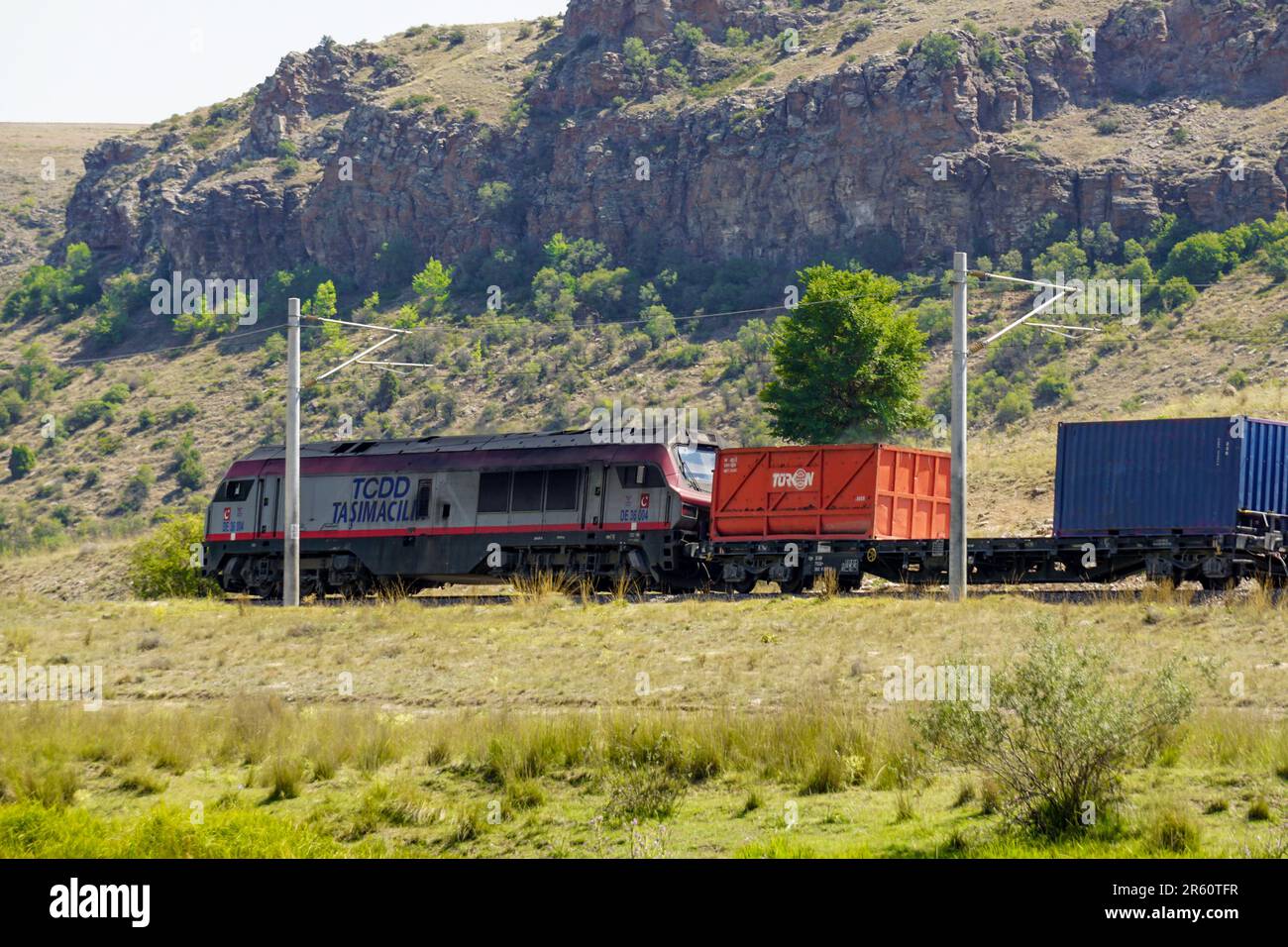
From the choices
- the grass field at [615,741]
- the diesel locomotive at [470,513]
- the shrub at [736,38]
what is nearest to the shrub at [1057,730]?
the grass field at [615,741]

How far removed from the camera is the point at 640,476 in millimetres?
37125

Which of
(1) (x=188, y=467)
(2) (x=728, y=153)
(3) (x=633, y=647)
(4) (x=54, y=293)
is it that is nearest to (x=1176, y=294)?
(2) (x=728, y=153)

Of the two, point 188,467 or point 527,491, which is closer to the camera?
point 527,491

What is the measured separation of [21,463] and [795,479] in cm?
8241

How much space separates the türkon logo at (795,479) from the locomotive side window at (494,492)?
263 inches

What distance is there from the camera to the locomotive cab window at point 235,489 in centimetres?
4334

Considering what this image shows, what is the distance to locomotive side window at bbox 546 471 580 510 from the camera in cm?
3794

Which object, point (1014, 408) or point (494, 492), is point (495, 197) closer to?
point (1014, 408)

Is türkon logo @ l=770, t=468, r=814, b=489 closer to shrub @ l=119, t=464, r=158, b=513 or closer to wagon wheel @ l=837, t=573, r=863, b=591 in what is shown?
wagon wheel @ l=837, t=573, r=863, b=591

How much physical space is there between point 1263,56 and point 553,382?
56.1 m

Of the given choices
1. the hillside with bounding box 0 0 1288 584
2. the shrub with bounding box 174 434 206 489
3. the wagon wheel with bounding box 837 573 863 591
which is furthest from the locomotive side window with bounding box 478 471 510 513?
the shrub with bounding box 174 434 206 489
